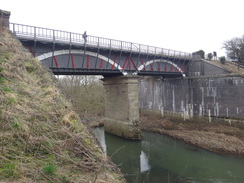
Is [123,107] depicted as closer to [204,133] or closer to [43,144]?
Answer: [204,133]

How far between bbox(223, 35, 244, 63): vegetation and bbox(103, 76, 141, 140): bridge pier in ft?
70.6

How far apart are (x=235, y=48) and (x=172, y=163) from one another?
28386 millimetres

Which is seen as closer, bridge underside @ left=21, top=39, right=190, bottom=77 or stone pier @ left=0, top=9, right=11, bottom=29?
stone pier @ left=0, top=9, right=11, bottom=29

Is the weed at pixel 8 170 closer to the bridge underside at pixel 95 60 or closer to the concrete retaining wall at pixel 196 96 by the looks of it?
the bridge underside at pixel 95 60

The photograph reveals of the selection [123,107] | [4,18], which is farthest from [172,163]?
[4,18]

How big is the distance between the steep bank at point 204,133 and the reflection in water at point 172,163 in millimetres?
1028

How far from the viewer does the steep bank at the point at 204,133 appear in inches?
615

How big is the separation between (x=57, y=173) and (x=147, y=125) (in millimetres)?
22273

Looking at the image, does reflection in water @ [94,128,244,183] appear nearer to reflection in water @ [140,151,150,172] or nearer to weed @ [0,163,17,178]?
reflection in water @ [140,151,150,172]

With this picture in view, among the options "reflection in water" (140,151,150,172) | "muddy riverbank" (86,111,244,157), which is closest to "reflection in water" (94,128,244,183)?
"reflection in water" (140,151,150,172)

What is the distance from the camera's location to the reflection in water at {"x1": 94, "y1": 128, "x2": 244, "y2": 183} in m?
11.2

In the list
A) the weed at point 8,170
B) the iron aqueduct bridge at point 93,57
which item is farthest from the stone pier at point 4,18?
the weed at point 8,170

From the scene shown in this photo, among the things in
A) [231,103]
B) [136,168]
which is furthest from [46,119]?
[231,103]

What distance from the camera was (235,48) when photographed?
33.3 metres
